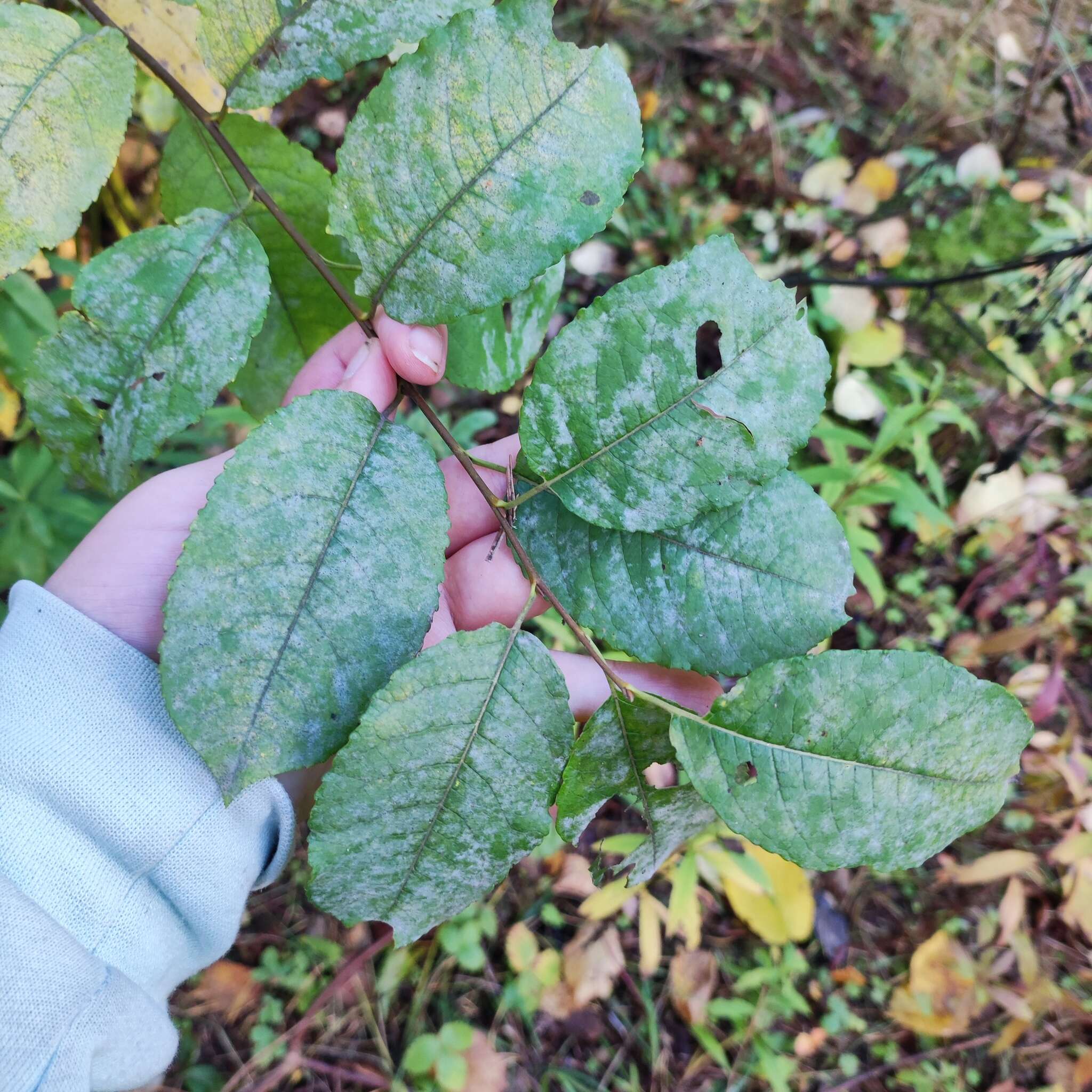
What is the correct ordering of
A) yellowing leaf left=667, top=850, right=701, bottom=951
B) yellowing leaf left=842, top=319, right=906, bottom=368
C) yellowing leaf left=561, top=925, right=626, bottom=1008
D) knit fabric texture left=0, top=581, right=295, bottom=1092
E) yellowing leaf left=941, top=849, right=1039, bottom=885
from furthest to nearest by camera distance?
yellowing leaf left=842, top=319, right=906, bottom=368
yellowing leaf left=941, top=849, right=1039, bottom=885
yellowing leaf left=561, top=925, right=626, bottom=1008
yellowing leaf left=667, top=850, right=701, bottom=951
knit fabric texture left=0, top=581, right=295, bottom=1092

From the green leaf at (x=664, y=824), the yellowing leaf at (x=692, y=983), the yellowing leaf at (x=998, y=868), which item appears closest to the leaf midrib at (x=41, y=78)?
the green leaf at (x=664, y=824)

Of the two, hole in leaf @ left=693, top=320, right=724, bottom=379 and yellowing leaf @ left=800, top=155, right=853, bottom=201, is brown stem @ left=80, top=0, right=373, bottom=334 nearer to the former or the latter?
hole in leaf @ left=693, top=320, right=724, bottom=379

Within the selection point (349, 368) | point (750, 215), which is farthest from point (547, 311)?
point (750, 215)

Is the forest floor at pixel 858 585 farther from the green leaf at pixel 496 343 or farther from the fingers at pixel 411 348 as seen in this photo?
the fingers at pixel 411 348

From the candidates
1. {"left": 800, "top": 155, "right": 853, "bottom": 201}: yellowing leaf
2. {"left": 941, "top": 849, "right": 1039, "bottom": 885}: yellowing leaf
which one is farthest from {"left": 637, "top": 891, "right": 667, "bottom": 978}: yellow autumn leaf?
{"left": 800, "top": 155, "right": 853, "bottom": 201}: yellowing leaf

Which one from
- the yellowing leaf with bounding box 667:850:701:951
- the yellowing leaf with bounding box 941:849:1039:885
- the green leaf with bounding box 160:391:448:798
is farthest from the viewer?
the yellowing leaf with bounding box 941:849:1039:885

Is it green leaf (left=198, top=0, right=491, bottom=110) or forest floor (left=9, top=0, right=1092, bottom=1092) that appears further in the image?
forest floor (left=9, top=0, right=1092, bottom=1092)
